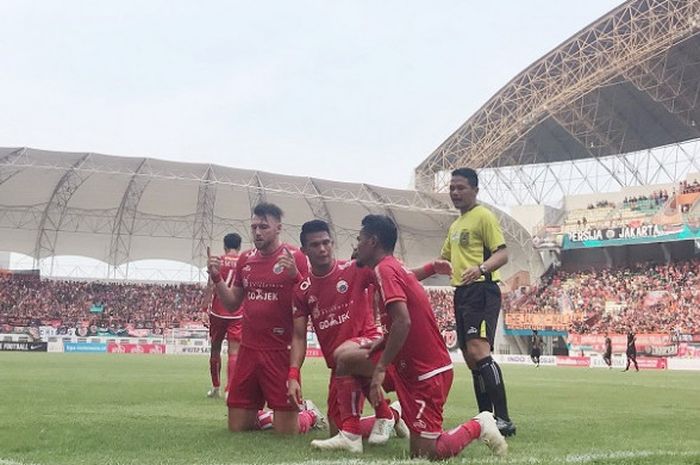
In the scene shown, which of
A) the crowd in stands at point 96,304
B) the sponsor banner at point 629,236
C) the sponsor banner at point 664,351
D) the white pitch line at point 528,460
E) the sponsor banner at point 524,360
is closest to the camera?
the white pitch line at point 528,460

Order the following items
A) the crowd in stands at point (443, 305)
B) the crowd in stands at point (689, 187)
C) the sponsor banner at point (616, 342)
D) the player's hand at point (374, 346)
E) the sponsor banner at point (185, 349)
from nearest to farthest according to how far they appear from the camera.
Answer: the player's hand at point (374, 346) → the sponsor banner at point (616, 342) → the sponsor banner at point (185, 349) → the crowd in stands at point (689, 187) → the crowd in stands at point (443, 305)

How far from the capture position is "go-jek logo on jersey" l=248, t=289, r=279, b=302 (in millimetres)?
6273

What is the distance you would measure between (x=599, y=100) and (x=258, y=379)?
39.9 m

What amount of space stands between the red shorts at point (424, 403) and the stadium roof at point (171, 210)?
32.2m

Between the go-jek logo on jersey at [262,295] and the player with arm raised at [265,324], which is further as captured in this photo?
the go-jek logo on jersey at [262,295]

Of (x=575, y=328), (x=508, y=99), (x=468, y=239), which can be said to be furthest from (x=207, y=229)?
(x=468, y=239)

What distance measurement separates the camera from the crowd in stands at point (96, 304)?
44969 millimetres

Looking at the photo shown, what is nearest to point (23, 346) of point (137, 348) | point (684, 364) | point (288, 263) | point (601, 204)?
point (137, 348)

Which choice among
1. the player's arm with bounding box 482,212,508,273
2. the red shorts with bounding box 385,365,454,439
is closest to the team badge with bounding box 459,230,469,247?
the player's arm with bounding box 482,212,508,273

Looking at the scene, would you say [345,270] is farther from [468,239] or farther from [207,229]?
[207,229]

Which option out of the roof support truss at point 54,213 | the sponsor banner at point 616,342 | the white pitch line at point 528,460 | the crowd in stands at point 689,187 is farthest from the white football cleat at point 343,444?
the crowd in stands at point 689,187

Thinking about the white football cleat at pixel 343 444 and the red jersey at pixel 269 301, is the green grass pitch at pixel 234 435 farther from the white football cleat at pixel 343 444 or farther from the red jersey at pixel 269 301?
the red jersey at pixel 269 301

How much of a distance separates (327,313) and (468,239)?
155cm

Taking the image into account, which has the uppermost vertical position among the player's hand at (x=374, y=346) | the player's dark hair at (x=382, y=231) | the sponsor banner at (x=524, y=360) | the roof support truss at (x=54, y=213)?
the roof support truss at (x=54, y=213)
